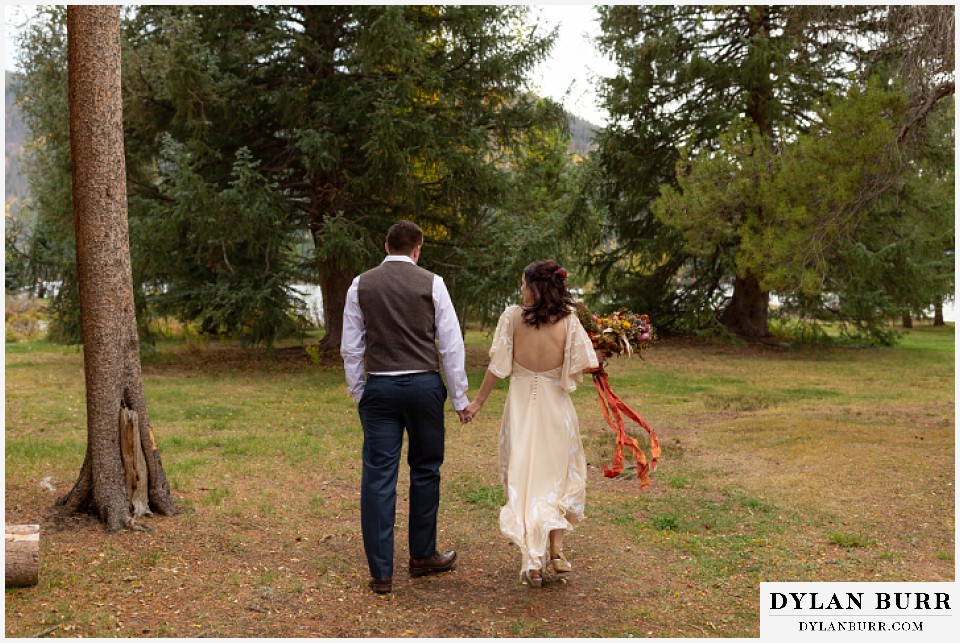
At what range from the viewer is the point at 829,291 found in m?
22.5

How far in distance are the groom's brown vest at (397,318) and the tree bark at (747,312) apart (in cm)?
1999

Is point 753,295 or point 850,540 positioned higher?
point 753,295

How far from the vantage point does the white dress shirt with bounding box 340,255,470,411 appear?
16.9ft

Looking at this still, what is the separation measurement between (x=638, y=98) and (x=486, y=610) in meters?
19.6

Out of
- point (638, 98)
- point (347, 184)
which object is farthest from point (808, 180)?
point (638, 98)

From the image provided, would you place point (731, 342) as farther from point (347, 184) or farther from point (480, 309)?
point (347, 184)

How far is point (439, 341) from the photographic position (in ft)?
16.9

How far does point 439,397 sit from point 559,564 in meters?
1.27

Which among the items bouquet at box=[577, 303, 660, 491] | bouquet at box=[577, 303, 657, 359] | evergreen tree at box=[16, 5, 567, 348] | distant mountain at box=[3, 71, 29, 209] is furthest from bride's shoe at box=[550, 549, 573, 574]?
distant mountain at box=[3, 71, 29, 209]

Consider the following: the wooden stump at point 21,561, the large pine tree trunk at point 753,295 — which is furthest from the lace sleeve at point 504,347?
the large pine tree trunk at point 753,295

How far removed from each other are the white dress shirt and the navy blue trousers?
86 mm

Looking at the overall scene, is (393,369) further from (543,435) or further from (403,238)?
(543,435)

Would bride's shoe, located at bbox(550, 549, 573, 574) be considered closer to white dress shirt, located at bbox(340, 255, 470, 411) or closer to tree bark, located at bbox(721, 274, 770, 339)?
white dress shirt, located at bbox(340, 255, 470, 411)

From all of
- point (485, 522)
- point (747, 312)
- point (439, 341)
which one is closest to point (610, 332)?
point (439, 341)
